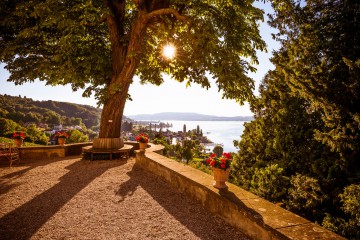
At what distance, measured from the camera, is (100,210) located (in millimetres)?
4230

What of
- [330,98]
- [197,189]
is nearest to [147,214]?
[197,189]

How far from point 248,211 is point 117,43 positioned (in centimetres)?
1027

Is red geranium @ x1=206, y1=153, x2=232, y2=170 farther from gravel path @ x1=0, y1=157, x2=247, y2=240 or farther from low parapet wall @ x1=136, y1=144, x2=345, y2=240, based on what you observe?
gravel path @ x1=0, y1=157, x2=247, y2=240

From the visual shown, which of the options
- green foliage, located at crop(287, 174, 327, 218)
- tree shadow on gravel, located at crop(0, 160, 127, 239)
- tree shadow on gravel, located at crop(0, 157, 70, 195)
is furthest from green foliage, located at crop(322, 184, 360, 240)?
tree shadow on gravel, located at crop(0, 157, 70, 195)

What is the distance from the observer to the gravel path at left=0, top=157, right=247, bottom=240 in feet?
11.0

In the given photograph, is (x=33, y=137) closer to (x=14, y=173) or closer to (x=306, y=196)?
(x=14, y=173)

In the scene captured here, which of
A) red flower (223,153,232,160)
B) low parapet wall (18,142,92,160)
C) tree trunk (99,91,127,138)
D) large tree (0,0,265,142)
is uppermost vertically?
large tree (0,0,265,142)

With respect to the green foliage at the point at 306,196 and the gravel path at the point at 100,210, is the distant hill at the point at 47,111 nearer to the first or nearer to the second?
the gravel path at the point at 100,210

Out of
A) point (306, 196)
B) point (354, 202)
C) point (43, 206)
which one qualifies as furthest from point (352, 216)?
point (43, 206)

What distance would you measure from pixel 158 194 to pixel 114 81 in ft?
23.0

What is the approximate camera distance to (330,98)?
4.66 metres

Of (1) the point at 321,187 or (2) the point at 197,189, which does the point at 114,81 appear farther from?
(1) the point at 321,187

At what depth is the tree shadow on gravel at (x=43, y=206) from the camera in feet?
11.2

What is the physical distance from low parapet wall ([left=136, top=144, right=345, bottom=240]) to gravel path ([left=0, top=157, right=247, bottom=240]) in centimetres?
19
